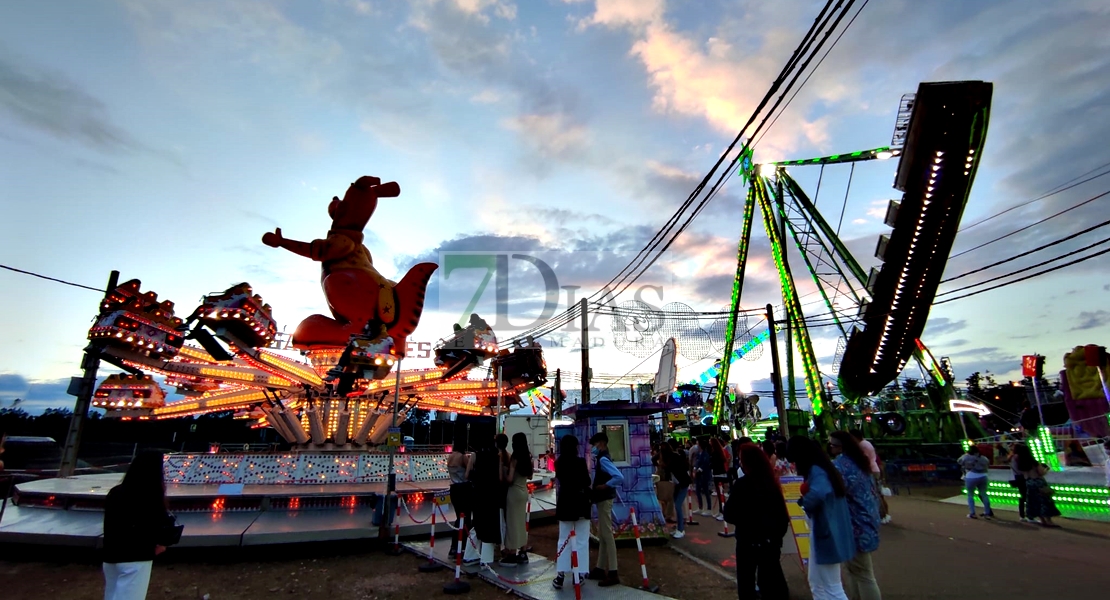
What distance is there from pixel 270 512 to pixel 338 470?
213 cm

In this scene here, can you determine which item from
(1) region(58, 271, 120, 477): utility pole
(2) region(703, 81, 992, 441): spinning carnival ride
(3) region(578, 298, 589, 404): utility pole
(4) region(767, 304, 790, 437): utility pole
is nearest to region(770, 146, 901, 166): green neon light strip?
(2) region(703, 81, 992, 441): spinning carnival ride

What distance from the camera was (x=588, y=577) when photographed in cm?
593

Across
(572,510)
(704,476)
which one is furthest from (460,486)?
(704,476)

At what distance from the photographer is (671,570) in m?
6.46

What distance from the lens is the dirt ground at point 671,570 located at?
5523 mm

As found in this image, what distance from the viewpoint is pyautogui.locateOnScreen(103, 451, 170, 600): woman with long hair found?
11.9 ft

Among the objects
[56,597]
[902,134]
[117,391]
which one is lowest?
[56,597]

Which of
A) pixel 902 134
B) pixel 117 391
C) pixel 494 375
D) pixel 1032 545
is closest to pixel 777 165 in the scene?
pixel 902 134

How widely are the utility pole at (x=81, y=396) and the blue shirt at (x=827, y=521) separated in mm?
13333

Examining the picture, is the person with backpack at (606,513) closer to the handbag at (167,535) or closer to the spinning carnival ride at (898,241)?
the handbag at (167,535)

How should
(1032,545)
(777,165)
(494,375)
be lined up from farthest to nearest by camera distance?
(777,165)
(494,375)
(1032,545)

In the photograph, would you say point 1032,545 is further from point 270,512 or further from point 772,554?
point 270,512

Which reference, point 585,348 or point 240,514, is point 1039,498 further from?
point 240,514

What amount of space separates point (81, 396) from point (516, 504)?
10.1 meters
